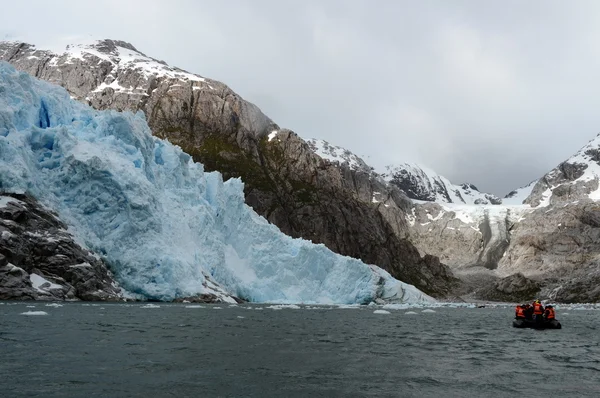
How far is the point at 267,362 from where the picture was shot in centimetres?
2056

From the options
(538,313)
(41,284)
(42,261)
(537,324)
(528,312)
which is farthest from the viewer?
(42,261)

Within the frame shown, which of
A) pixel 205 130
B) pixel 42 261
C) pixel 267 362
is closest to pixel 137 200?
pixel 42 261

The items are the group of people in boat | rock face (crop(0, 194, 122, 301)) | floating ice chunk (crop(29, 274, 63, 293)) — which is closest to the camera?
the group of people in boat

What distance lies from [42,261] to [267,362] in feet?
137

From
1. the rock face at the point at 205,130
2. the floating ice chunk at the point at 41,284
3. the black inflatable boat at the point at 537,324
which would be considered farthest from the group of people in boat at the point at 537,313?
the rock face at the point at 205,130

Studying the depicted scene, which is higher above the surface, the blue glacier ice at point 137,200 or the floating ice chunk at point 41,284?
the blue glacier ice at point 137,200

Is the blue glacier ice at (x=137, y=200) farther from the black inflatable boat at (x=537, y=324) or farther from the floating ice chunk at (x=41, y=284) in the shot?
the black inflatable boat at (x=537, y=324)

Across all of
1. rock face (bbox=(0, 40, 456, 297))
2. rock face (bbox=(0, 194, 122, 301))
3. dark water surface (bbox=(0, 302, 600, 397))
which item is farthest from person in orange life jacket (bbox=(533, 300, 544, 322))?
rock face (bbox=(0, 40, 456, 297))

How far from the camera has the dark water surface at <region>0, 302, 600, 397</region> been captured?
610 inches

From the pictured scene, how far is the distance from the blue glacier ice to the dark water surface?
27726mm

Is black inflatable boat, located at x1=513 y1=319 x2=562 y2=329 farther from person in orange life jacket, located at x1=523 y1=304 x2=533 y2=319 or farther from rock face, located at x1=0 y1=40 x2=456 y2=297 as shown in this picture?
rock face, located at x1=0 y1=40 x2=456 y2=297

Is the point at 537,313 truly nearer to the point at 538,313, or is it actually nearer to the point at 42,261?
the point at 538,313

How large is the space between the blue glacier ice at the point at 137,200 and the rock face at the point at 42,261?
2.33 meters

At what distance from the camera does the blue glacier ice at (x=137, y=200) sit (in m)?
60.8
